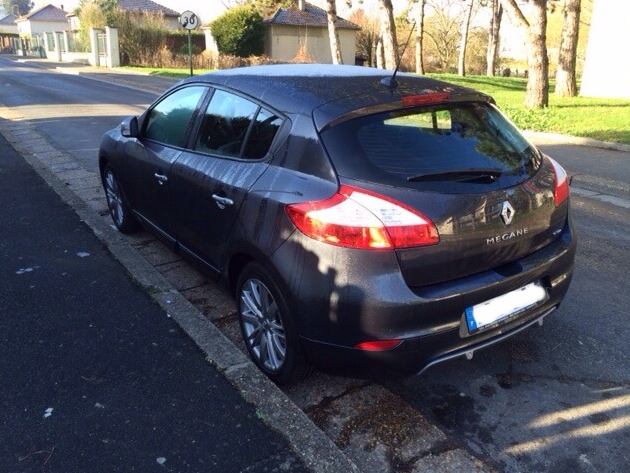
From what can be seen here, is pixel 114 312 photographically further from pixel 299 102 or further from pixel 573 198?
pixel 573 198

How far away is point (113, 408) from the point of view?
2785 mm

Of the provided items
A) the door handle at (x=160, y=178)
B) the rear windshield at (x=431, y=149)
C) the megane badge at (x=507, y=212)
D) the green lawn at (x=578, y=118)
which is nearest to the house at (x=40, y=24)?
the green lawn at (x=578, y=118)

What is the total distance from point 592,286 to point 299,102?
2.85 metres

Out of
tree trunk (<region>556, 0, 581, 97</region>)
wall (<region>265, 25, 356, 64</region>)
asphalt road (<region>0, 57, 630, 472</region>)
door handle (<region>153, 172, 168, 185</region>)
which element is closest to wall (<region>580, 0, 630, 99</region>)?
tree trunk (<region>556, 0, 581, 97</region>)

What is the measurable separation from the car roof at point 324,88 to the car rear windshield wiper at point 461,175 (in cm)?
48

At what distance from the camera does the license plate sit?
262 centimetres

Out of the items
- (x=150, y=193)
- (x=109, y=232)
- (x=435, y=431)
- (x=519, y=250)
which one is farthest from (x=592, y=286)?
(x=109, y=232)

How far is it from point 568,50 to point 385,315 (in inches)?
683

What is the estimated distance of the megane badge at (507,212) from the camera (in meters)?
2.66

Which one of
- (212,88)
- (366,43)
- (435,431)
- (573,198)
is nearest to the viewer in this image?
(435,431)

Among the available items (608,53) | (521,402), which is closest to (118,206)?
(521,402)

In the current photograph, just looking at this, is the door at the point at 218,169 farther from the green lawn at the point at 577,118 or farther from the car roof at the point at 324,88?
the green lawn at the point at 577,118

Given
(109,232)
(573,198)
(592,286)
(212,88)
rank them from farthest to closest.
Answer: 1. (573,198)
2. (109,232)
3. (592,286)
4. (212,88)

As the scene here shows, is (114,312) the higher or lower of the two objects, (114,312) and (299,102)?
Result: the lower
